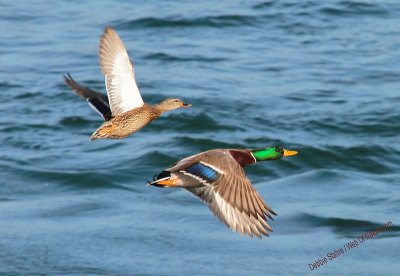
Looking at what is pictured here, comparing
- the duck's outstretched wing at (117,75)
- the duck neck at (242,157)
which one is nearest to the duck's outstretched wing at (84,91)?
the duck's outstretched wing at (117,75)

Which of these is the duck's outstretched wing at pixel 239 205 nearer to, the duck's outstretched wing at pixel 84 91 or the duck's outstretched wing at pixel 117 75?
the duck's outstretched wing at pixel 117 75

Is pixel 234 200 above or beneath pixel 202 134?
above

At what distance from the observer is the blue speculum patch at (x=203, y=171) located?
29.4ft

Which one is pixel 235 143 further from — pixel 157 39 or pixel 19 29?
pixel 19 29

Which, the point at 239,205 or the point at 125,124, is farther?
the point at 125,124

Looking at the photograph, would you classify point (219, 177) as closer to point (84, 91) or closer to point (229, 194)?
point (229, 194)

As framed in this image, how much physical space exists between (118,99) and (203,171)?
1.45m

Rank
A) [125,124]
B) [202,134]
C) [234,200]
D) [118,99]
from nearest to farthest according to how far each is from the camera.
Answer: [234,200] → [125,124] → [118,99] → [202,134]

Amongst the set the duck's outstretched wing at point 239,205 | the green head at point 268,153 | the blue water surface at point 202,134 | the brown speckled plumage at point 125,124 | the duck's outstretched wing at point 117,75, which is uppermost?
the duck's outstretched wing at point 117,75

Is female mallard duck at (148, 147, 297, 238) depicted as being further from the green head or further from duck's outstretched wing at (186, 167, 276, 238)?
the green head

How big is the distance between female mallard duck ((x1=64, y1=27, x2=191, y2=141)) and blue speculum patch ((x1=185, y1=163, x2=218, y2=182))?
949 millimetres

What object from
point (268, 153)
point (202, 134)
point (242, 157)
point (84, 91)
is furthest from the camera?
point (202, 134)

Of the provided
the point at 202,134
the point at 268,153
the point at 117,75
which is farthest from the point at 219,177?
the point at 202,134

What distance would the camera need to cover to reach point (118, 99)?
33.8ft
